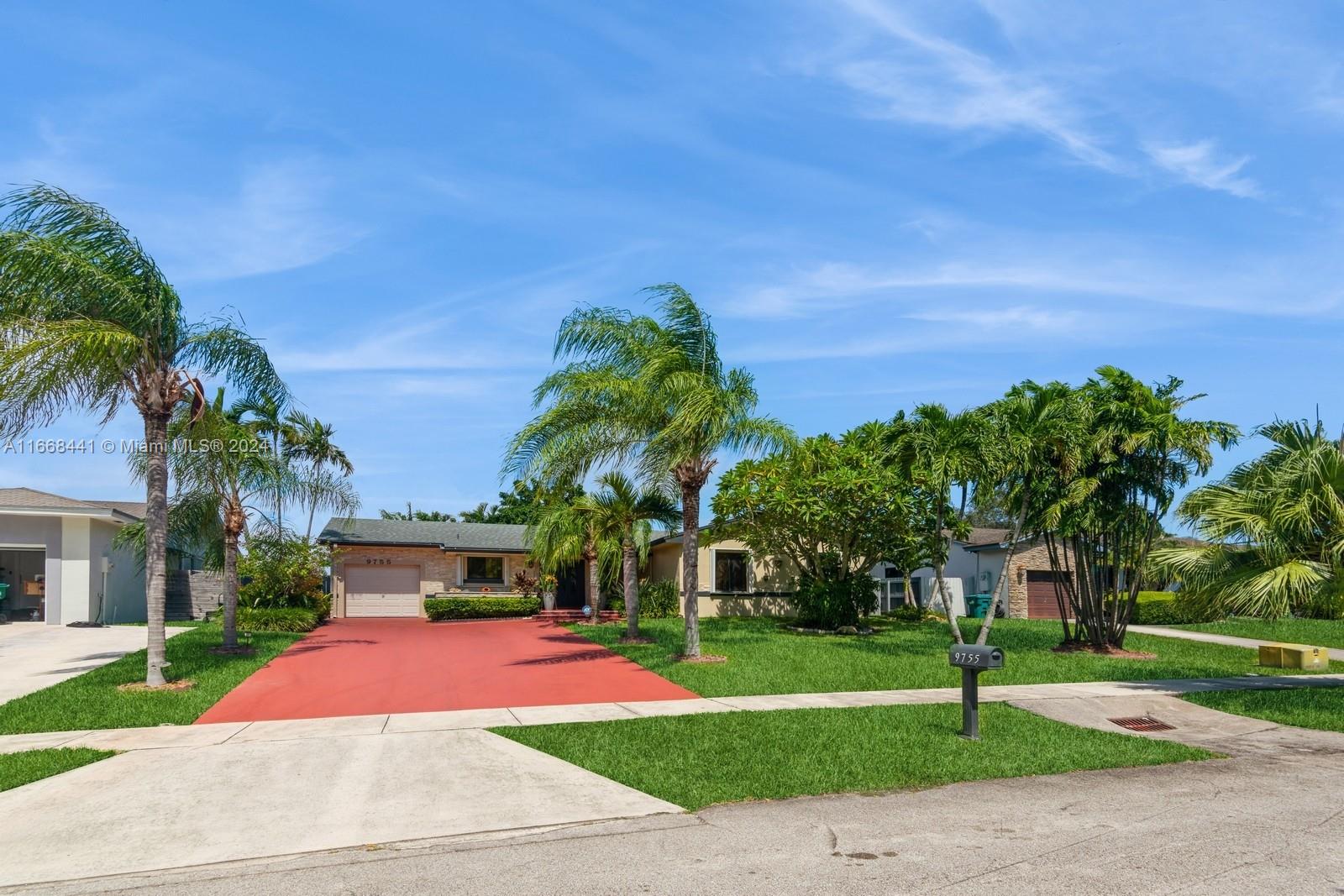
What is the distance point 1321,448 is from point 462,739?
12.5 meters

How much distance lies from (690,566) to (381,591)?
1874 centimetres

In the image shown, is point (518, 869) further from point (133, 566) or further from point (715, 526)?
point (133, 566)

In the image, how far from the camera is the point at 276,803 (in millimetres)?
8062

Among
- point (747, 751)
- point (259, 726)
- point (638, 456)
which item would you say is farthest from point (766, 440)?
point (259, 726)

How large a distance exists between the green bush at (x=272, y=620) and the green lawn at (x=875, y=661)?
754 cm

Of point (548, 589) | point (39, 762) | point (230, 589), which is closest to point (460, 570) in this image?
point (548, 589)

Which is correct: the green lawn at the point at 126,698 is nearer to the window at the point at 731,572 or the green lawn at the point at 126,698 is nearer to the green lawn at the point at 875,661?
the green lawn at the point at 875,661

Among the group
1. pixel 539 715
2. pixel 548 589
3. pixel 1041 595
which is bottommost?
pixel 1041 595

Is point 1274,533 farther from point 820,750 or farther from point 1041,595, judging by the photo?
point 1041,595

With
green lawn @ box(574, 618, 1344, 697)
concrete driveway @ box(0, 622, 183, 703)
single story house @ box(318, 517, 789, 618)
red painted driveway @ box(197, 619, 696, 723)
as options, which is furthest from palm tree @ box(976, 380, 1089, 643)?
concrete driveway @ box(0, 622, 183, 703)

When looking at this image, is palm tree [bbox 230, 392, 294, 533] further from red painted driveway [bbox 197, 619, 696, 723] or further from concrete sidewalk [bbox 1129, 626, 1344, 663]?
concrete sidewalk [bbox 1129, 626, 1344, 663]

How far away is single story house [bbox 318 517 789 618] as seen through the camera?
30.7m

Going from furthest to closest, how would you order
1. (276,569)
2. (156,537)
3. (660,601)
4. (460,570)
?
(460,570)
(660,601)
(276,569)
(156,537)

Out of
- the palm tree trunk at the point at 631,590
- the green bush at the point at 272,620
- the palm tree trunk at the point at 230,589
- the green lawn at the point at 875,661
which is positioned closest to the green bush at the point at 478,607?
the green bush at the point at 272,620
